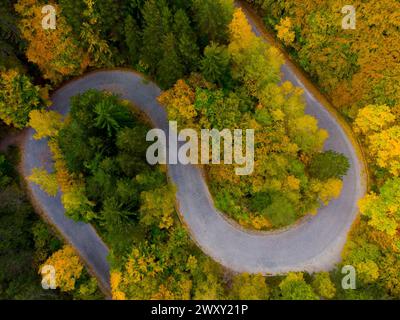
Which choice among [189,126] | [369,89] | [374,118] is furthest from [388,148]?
[189,126]

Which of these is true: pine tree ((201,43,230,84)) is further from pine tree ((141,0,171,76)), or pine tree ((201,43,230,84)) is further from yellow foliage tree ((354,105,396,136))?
yellow foliage tree ((354,105,396,136))

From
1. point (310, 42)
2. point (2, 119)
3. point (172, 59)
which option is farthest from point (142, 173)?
point (310, 42)

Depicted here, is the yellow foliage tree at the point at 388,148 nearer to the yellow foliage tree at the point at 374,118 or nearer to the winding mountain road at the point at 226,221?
the yellow foliage tree at the point at 374,118

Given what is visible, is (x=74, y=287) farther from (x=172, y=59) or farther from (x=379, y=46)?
(x=379, y=46)

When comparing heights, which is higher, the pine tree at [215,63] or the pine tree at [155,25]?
the pine tree at [155,25]

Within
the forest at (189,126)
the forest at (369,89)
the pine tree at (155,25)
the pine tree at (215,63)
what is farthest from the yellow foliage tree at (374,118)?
the pine tree at (155,25)

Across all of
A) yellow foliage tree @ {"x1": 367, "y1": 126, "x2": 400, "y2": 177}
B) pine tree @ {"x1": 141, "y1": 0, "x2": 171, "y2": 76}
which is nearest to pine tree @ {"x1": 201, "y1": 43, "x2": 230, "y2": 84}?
pine tree @ {"x1": 141, "y1": 0, "x2": 171, "y2": 76}

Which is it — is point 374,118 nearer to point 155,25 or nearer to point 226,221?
point 226,221
